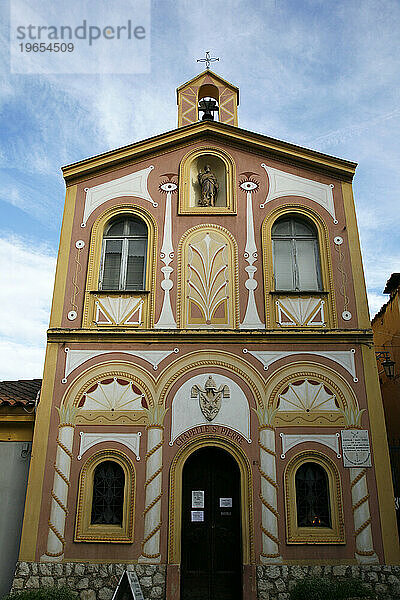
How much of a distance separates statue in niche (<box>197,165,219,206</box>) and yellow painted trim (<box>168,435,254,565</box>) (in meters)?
5.33

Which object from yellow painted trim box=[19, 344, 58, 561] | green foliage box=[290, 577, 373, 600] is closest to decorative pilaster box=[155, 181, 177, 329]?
yellow painted trim box=[19, 344, 58, 561]

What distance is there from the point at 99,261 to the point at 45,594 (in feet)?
21.0

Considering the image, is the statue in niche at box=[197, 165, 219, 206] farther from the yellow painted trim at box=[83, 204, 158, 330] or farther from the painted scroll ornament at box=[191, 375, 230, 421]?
the painted scroll ornament at box=[191, 375, 230, 421]

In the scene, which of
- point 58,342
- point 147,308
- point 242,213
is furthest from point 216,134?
point 58,342

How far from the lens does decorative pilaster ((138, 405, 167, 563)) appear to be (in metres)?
9.28

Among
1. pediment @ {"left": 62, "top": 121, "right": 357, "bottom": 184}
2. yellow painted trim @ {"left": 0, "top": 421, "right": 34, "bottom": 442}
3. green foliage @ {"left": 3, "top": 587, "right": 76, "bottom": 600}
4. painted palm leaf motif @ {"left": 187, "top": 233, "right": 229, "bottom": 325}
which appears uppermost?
pediment @ {"left": 62, "top": 121, "right": 357, "bottom": 184}

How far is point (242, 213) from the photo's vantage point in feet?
38.4

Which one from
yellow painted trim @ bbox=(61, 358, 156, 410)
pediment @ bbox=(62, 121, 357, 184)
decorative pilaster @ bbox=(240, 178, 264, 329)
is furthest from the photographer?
pediment @ bbox=(62, 121, 357, 184)

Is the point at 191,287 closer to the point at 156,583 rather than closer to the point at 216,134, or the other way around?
the point at 216,134

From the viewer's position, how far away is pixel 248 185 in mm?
12039

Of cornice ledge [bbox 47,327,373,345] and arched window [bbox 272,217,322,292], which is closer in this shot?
cornice ledge [bbox 47,327,373,345]

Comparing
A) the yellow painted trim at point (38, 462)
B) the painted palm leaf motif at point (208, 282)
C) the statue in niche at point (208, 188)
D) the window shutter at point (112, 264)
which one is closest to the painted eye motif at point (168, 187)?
the statue in niche at point (208, 188)

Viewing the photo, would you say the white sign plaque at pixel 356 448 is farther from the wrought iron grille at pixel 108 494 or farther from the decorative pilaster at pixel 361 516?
the wrought iron grille at pixel 108 494

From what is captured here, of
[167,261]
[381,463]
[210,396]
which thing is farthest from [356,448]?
[167,261]
